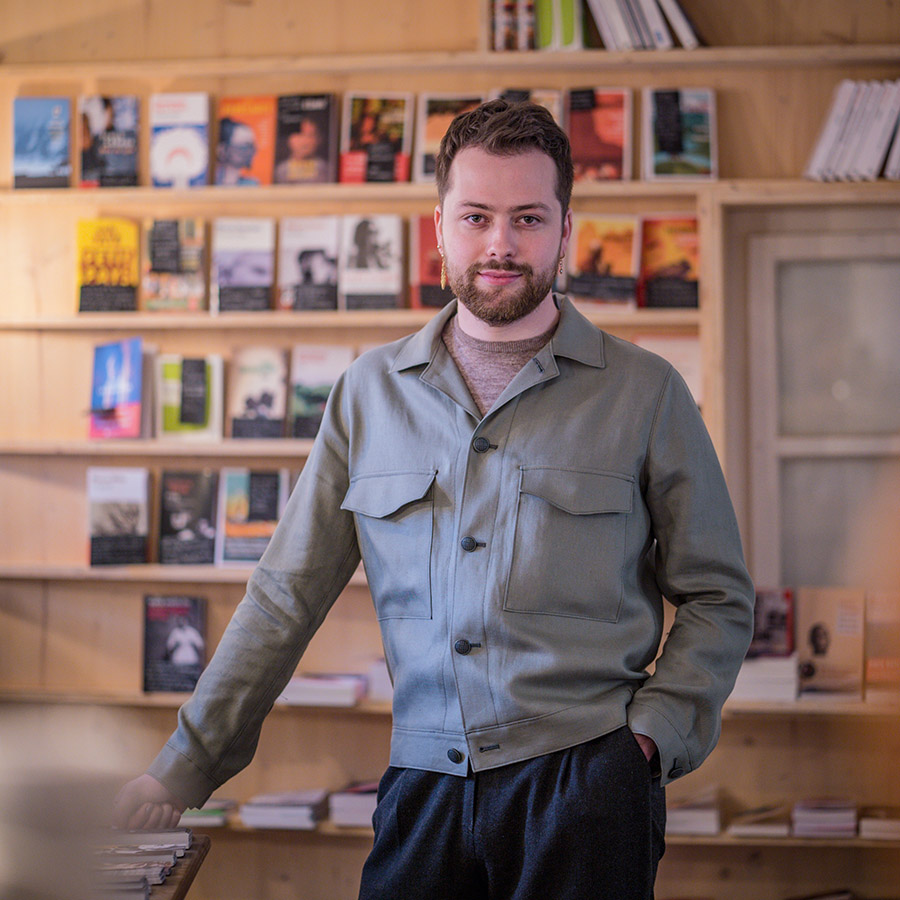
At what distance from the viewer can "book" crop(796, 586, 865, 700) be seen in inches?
112

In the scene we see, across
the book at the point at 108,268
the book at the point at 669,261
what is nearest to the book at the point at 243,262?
the book at the point at 108,268

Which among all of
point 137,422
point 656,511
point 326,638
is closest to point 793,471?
point 326,638

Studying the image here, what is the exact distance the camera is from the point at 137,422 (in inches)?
119

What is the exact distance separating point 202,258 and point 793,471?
1908 millimetres

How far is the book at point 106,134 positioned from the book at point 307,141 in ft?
1.54

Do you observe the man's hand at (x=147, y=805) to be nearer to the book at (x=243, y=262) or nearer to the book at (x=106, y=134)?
the book at (x=243, y=262)

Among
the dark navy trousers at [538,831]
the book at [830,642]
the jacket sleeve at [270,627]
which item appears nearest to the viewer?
the dark navy trousers at [538,831]

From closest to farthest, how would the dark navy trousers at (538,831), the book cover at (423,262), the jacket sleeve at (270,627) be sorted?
the dark navy trousers at (538,831) < the jacket sleeve at (270,627) < the book cover at (423,262)

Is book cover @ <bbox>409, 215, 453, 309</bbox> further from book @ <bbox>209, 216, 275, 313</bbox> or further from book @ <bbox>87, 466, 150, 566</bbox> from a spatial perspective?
book @ <bbox>87, 466, 150, 566</bbox>

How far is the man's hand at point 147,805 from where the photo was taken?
1225 mm

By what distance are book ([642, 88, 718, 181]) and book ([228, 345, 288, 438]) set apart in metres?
1.25

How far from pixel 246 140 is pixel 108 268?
1.90 feet

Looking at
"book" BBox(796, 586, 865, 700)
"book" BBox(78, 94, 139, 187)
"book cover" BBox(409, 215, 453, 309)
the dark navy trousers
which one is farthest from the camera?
"book" BBox(78, 94, 139, 187)

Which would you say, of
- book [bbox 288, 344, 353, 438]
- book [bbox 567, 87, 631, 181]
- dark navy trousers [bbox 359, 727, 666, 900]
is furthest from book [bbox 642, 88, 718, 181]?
dark navy trousers [bbox 359, 727, 666, 900]
